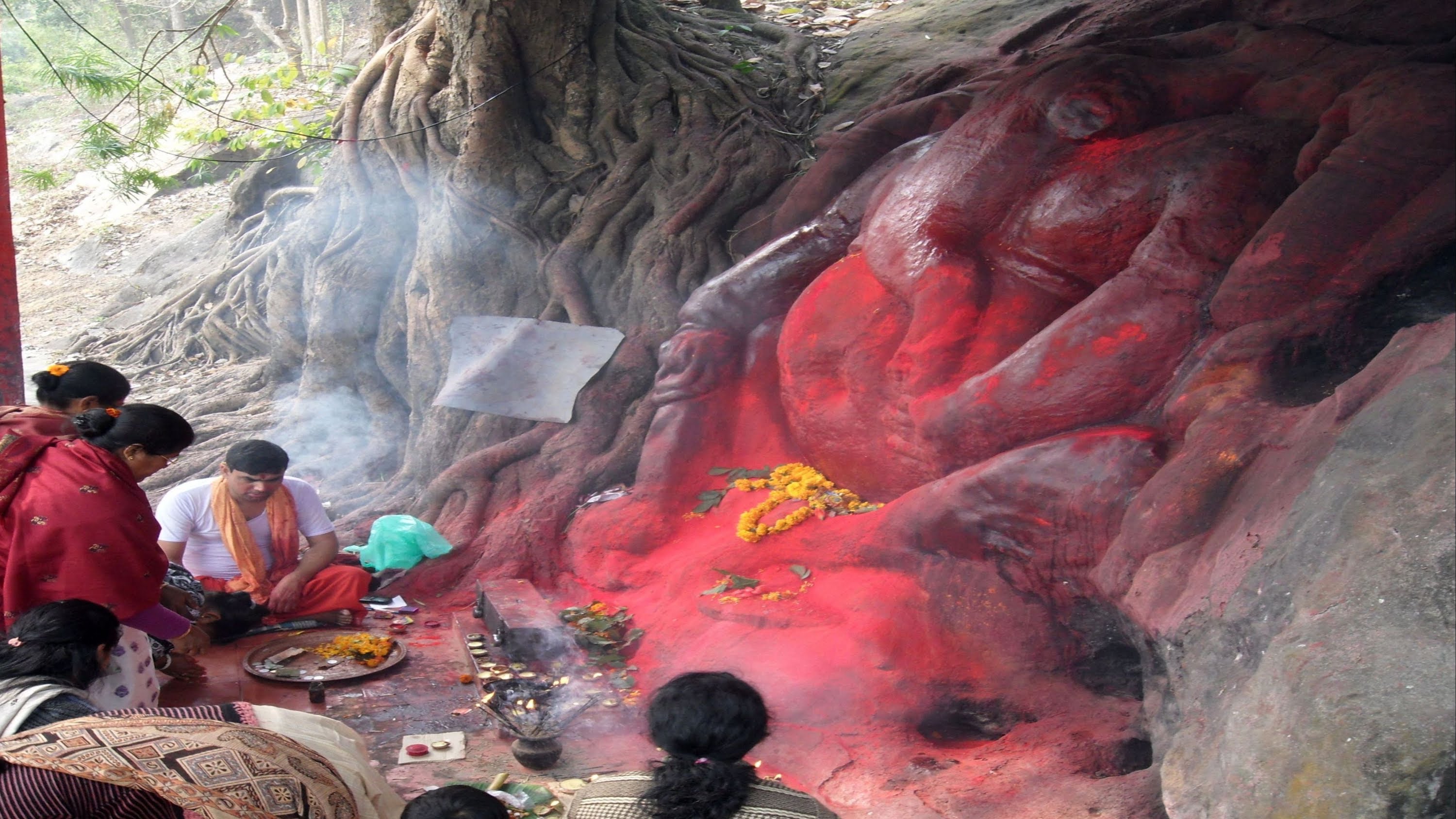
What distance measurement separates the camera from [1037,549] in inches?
165

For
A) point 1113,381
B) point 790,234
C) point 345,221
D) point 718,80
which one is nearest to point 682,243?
point 790,234

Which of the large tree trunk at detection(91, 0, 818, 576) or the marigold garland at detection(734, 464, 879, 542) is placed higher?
the large tree trunk at detection(91, 0, 818, 576)

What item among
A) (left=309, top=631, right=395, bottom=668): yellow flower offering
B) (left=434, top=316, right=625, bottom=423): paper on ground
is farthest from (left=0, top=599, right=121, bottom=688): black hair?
(left=434, top=316, right=625, bottom=423): paper on ground

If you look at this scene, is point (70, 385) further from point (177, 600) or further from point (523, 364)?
point (523, 364)

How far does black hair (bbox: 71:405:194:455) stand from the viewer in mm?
3512

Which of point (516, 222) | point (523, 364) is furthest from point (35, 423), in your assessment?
point (516, 222)

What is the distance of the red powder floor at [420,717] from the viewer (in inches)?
162

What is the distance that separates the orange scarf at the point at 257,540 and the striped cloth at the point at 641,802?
3.64m

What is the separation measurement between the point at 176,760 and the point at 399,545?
162 inches

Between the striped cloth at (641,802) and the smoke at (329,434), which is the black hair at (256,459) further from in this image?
the striped cloth at (641,802)

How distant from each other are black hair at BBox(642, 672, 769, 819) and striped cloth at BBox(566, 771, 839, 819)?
2cm

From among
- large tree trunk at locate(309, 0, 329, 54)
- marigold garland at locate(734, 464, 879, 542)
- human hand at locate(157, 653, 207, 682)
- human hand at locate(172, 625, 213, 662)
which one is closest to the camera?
human hand at locate(157, 653, 207, 682)

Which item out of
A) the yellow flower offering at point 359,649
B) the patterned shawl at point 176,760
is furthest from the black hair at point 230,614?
the patterned shawl at point 176,760

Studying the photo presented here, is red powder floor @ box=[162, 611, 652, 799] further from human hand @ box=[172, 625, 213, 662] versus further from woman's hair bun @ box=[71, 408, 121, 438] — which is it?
woman's hair bun @ box=[71, 408, 121, 438]
